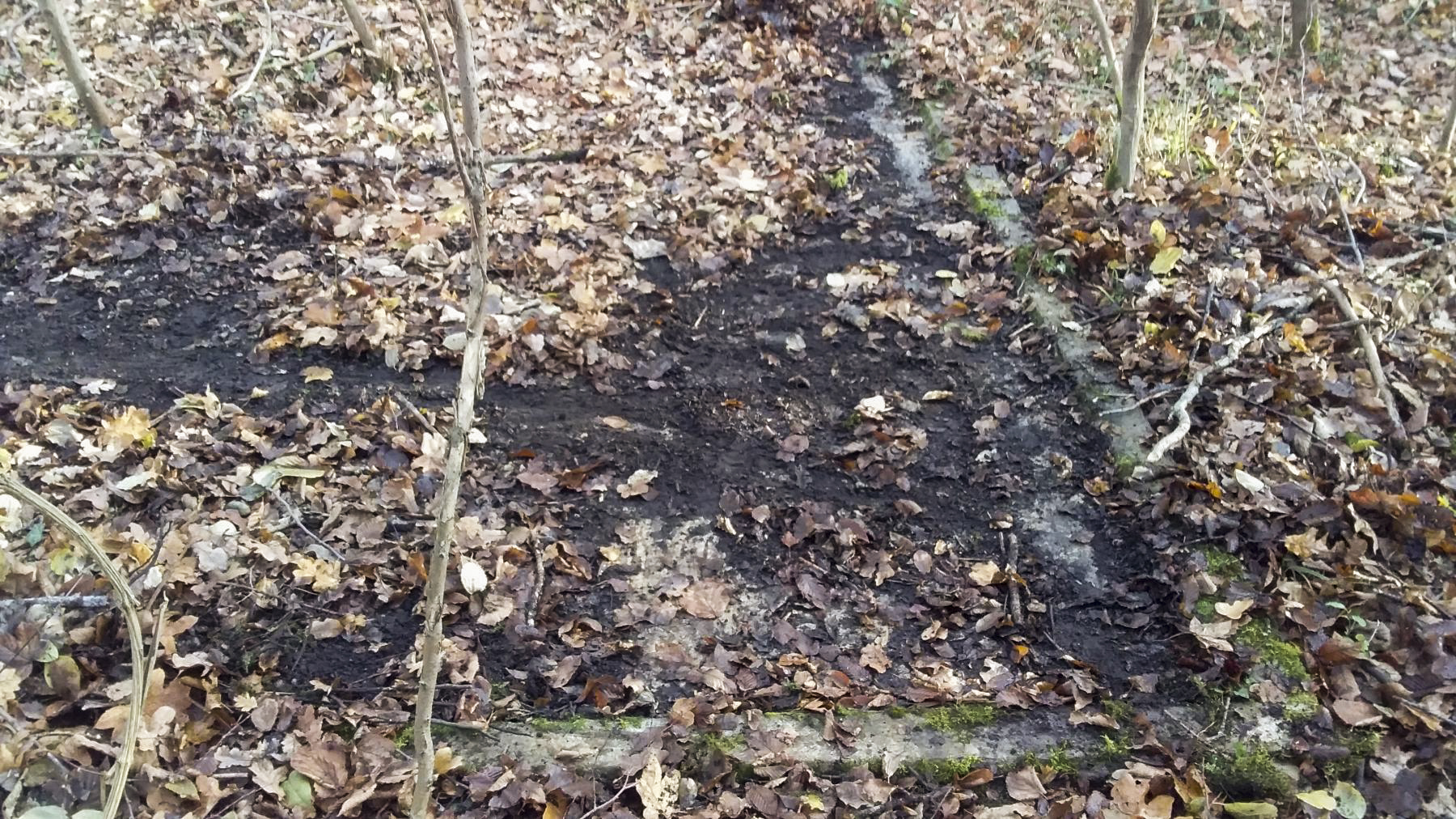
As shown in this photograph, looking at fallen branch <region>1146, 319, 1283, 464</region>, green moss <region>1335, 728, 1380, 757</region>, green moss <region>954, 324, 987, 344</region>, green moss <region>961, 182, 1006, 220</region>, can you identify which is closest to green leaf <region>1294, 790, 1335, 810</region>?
green moss <region>1335, 728, 1380, 757</region>

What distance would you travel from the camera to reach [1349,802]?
105 inches

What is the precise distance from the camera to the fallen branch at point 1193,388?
362 centimetres

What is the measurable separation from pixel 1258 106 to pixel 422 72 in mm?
6152

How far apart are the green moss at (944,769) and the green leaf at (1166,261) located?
2894mm

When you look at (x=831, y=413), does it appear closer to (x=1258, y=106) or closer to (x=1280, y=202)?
(x=1280, y=202)

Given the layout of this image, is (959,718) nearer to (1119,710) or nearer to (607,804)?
(1119,710)

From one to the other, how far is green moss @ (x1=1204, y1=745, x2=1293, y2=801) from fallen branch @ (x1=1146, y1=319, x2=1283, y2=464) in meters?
1.26

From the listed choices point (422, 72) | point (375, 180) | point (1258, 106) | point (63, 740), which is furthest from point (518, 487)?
point (1258, 106)

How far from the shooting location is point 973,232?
17.4 ft

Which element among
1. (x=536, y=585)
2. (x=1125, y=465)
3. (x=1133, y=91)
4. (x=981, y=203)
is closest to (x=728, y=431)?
(x=536, y=585)

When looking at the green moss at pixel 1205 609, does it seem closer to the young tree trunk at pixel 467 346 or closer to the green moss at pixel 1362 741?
the green moss at pixel 1362 741

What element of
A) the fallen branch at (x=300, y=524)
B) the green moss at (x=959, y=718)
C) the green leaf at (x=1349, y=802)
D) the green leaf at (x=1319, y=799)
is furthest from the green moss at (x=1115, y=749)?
the fallen branch at (x=300, y=524)

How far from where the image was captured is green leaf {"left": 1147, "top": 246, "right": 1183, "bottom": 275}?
14.7ft

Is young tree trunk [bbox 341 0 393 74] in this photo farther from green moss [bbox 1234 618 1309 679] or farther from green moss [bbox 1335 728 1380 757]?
green moss [bbox 1335 728 1380 757]
